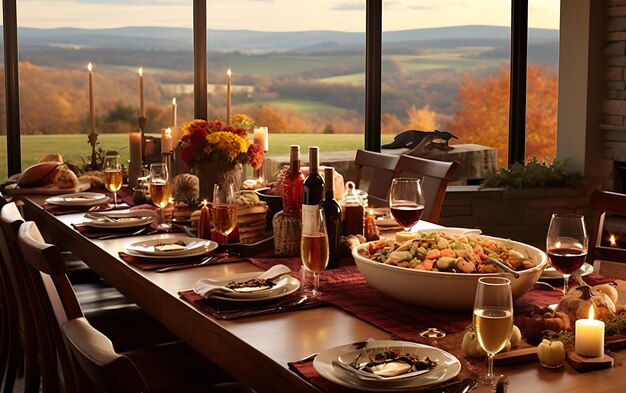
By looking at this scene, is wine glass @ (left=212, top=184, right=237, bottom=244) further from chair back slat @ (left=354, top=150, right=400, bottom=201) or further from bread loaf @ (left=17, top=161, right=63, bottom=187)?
bread loaf @ (left=17, top=161, right=63, bottom=187)

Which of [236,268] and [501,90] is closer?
[236,268]

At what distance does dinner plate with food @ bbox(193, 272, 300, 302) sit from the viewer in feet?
6.21

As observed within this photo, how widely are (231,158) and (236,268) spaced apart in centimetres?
90

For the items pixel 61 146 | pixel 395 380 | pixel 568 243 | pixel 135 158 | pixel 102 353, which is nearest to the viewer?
pixel 102 353

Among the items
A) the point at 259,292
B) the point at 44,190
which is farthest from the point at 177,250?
the point at 44,190

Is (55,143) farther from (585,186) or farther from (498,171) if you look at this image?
(585,186)

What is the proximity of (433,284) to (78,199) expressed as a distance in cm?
203

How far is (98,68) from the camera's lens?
197 inches

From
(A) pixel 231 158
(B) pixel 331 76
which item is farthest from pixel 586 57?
(A) pixel 231 158

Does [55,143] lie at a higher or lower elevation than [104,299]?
higher

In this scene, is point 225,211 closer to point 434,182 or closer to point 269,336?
point 269,336

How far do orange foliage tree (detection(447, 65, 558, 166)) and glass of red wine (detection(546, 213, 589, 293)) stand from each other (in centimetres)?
404

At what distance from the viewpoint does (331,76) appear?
18.2 ft

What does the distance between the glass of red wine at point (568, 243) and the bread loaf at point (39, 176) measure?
2.52m
